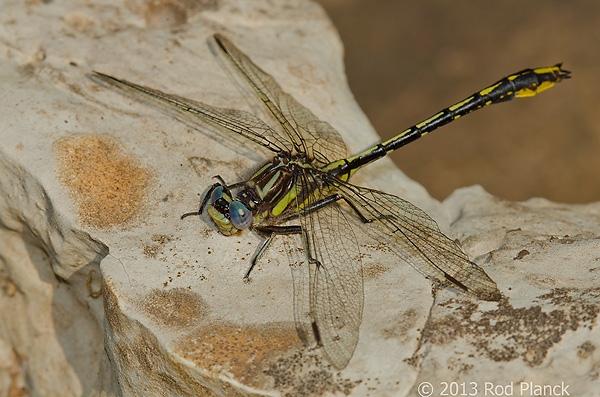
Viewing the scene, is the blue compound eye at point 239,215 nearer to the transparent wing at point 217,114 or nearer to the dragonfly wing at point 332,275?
the dragonfly wing at point 332,275

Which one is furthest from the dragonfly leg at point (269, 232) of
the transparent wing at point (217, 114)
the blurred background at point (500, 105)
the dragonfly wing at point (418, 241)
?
the blurred background at point (500, 105)

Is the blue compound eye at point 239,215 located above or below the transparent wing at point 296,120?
below

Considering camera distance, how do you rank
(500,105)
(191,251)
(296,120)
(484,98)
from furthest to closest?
(500,105) < (484,98) < (296,120) < (191,251)

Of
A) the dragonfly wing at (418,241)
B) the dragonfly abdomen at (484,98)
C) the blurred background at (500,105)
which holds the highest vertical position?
the blurred background at (500,105)

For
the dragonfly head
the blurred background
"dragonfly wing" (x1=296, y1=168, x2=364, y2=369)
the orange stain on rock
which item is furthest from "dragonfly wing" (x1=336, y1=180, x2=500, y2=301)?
the blurred background

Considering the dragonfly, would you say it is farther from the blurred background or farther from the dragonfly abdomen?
the blurred background

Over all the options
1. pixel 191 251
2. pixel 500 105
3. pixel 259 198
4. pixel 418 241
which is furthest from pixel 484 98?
pixel 500 105

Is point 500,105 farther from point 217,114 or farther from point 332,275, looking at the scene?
point 332,275
